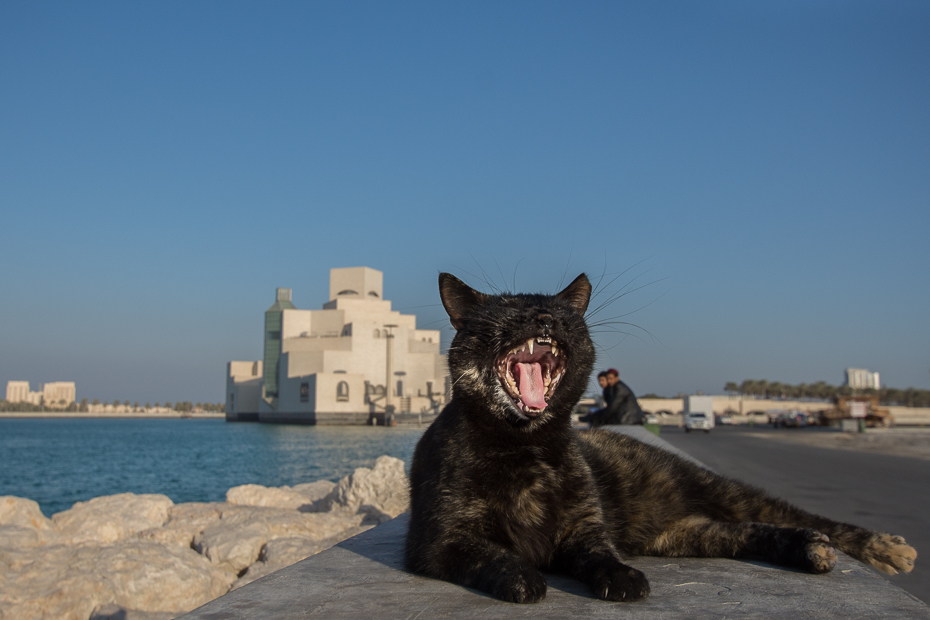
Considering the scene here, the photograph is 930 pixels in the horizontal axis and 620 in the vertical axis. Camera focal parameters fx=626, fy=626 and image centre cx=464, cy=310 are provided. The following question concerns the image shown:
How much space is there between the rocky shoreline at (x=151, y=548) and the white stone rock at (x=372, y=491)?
20 millimetres

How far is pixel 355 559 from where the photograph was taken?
9.30 ft

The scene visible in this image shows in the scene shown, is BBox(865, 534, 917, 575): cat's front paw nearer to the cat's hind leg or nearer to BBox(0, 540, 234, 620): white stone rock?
the cat's hind leg

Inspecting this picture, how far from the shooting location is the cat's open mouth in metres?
2.57

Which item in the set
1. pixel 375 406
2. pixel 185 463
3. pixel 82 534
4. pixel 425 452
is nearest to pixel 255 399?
pixel 375 406

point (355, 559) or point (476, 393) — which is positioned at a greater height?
point (476, 393)

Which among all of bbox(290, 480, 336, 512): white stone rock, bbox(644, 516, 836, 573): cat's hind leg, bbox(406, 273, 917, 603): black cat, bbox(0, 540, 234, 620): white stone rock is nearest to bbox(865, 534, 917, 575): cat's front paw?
bbox(406, 273, 917, 603): black cat

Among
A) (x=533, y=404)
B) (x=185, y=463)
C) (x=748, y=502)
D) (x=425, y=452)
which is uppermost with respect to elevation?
(x=533, y=404)

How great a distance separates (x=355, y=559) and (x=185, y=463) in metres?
39.3

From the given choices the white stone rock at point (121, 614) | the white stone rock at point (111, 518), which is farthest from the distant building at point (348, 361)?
the white stone rock at point (121, 614)

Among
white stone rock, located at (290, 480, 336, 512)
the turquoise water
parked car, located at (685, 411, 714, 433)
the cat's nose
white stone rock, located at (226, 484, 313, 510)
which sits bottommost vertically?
the turquoise water

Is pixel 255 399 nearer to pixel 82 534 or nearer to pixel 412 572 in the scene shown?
pixel 82 534

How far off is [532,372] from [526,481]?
0.45 m

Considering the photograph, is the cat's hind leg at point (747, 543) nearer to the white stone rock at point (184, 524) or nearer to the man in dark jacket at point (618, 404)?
the white stone rock at point (184, 524)

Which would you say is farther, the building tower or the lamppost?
the building tower
